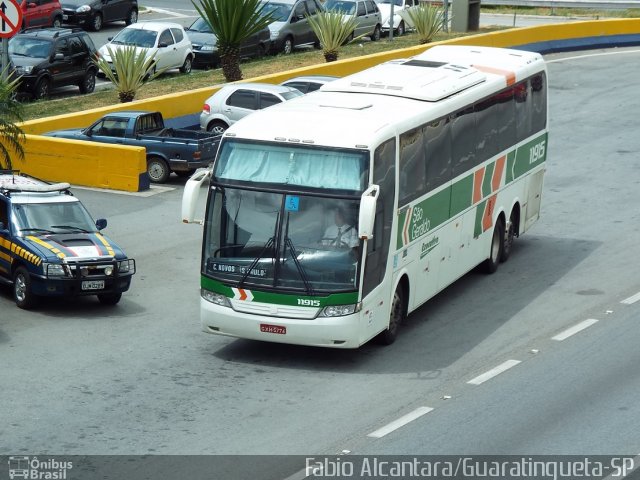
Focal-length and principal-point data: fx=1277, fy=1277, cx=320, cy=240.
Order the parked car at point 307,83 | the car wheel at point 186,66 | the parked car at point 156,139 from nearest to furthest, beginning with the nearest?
1. the parked car at point 156,139
2. the parked car at point 307,83
3. the car wheel at point 186,66

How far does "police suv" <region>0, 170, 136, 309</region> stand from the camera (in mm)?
18516

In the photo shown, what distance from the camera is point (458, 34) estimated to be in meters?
44.0

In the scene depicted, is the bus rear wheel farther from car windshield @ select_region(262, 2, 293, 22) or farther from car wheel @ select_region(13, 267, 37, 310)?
car windshield @ select_region(262, 2, 293, 22)

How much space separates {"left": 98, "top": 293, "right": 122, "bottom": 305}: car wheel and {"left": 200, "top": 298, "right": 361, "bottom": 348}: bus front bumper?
3.21 meters

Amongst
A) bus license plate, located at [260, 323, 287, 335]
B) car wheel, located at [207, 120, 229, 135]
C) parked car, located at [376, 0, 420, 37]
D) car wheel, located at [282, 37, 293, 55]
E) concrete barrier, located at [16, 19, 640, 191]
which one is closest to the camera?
bus license plate, located at [260, 323, 287, 335]

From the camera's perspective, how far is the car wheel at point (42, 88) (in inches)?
1379

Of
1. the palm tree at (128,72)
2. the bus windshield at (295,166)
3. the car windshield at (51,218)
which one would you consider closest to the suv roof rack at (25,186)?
the car windshield at (51,218)

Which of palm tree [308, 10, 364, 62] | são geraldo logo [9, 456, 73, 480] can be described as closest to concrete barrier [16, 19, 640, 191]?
palm tree [308, 10, 364, 62]

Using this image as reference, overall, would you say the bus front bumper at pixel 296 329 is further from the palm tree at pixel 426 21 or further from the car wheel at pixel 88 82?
the palm tree at pixel 426 21

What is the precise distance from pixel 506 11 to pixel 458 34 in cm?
1504

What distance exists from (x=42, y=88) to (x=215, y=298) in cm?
2045

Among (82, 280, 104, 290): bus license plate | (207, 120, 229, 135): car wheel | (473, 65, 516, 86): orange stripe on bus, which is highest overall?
(473, 65, 516, 86): orange stripe on bus

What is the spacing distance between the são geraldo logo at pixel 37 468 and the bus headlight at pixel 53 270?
589 cm

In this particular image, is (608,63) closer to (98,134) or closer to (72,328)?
(98,134)
